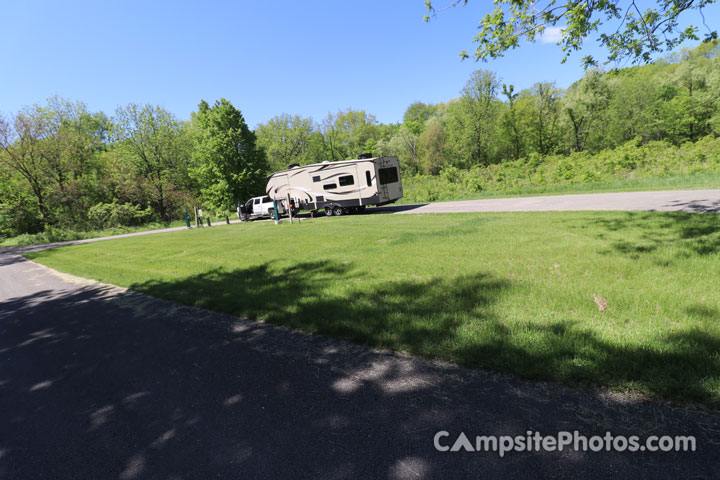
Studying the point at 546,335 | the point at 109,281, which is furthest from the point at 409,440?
the point at 109,281

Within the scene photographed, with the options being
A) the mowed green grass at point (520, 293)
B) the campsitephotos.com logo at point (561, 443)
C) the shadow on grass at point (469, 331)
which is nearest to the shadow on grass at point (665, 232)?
the mowed green grass at point (520, 293)

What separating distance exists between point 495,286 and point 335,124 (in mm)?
57735

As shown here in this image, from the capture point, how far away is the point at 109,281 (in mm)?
8438

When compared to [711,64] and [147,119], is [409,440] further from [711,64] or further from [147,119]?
[711,64]

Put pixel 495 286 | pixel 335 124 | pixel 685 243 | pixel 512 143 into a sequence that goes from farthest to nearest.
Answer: pixel 335 124
pixel 512 143
pixel 685 243
pixel 495 286

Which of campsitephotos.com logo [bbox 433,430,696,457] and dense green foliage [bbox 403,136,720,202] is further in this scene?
dense green foliage [bbox 403,136,720,202]

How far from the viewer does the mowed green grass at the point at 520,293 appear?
2.84 meters

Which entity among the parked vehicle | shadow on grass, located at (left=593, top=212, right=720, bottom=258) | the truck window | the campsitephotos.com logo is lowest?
shadow on grass, located at (left=593, top=212, right=720, bottom=258)

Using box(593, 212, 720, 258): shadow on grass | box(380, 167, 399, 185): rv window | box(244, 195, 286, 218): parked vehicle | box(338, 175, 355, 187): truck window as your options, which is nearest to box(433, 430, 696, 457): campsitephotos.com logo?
box(593, 212, 720, 258): shadow on grass

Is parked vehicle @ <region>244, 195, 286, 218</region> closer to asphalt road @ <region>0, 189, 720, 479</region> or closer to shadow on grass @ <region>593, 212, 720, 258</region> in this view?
shadow on grass @ <region>593, 212, 720, 258</region>

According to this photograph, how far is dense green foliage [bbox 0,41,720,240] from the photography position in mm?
23812

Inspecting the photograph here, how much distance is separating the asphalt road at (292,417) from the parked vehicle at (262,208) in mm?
20189

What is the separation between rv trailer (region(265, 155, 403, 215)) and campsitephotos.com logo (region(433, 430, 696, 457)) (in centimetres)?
1779

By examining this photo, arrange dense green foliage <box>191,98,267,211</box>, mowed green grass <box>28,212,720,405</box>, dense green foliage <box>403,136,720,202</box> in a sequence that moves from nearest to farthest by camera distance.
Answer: mowed green grass <box>28,212,720,405</box>, dense green foliage <box>403,136,720,202</box>, dense green foliage <box>191,98,267,211</box>
